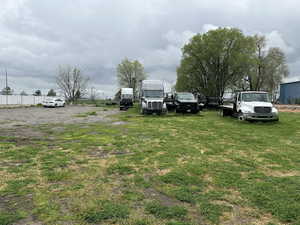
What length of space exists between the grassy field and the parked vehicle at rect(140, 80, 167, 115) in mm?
11660

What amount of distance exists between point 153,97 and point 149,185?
48.8 ft

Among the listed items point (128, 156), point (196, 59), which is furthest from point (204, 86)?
point (128, 156)

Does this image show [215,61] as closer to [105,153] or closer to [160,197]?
[105,153]

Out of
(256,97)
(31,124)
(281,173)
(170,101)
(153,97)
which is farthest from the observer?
(170,101)

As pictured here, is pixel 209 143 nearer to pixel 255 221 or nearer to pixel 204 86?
pixel 255 221

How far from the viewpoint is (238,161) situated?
14.4ft

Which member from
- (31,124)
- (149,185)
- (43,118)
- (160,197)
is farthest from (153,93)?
(160,197)

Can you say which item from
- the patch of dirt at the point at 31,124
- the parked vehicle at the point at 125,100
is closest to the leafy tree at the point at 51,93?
the parked vehicle at the point at 125,100

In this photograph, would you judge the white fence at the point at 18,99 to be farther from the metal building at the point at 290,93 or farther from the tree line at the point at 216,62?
the metal building at the point at 290,93

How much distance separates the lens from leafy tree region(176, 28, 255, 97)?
28.3m

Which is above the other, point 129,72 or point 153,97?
point 129,72

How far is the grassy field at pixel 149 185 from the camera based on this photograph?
2352 millimetres

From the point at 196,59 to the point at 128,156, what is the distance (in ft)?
91.2

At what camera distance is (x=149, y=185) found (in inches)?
126
